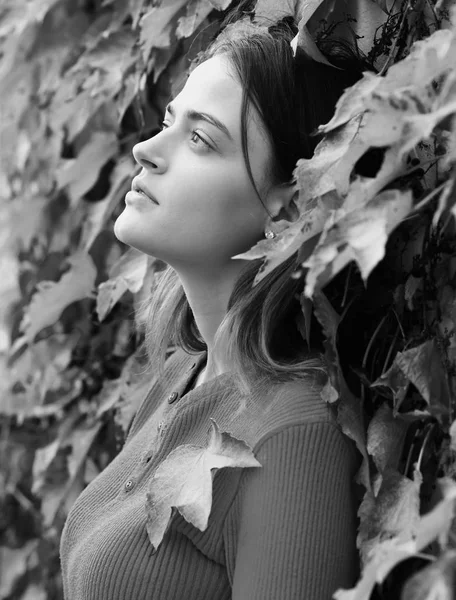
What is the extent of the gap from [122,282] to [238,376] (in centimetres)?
46

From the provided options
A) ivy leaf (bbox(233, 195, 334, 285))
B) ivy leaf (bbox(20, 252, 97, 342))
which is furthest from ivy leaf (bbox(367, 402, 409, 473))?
ivy leaf (bbox(20, 252, 97, 342))

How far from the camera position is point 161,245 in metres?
1.18

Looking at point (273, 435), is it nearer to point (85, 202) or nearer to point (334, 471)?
point (334, 471)

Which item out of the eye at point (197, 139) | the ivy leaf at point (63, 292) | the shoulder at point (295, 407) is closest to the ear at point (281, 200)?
the eye at point (197, 139)

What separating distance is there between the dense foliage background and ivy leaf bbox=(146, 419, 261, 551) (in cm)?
13

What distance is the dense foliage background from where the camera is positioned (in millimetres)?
831

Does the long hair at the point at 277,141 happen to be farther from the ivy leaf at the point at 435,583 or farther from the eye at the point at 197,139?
the ivy leaf at the point at 435,583

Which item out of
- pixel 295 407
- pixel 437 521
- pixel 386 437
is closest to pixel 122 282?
pixel 295 407

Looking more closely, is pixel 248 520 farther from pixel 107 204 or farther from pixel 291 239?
pixel 107 204

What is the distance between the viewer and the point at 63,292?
1867 millimetres

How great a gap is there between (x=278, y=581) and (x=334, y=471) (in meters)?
0.14

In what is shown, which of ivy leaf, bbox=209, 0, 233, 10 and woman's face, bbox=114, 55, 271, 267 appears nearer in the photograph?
woman's face, bbox=114, 55, 271, 267

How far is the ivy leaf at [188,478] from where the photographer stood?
3.32 feet

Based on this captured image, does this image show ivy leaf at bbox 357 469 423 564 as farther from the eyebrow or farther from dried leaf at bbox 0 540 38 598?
dried leaf at bbox 0 540 38 598
